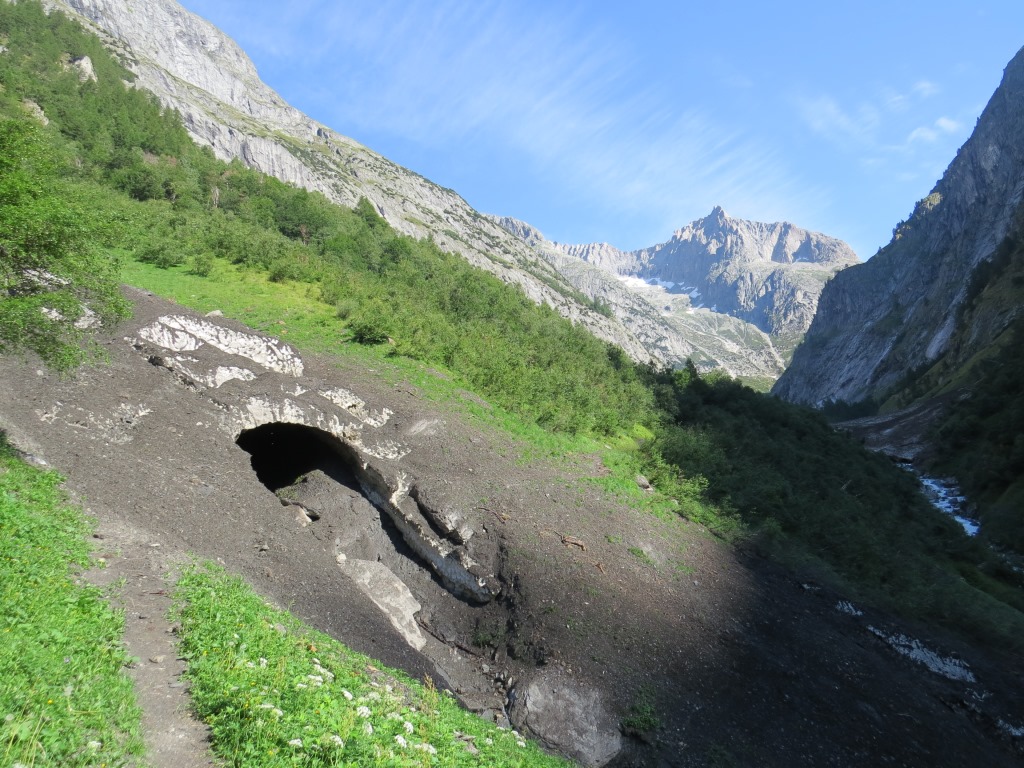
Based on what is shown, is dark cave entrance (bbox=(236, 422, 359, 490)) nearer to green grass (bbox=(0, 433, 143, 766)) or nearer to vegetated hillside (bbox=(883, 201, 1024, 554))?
green grass (bbox=(0, 433, 143, 766))

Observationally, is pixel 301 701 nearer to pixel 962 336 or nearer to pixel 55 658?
pixel 55 658

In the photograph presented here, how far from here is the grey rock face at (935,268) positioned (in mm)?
113113

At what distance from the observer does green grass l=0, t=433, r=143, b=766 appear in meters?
5.02

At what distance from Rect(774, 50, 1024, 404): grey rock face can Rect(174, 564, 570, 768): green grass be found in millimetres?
126400

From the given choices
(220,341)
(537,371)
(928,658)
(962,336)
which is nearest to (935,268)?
(962,336)

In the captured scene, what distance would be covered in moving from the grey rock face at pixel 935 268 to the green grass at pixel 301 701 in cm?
12640

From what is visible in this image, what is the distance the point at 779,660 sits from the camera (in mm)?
14406

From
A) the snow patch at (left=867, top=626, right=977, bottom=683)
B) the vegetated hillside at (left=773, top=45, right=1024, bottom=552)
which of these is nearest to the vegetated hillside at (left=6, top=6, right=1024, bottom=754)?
the snow patch at (left=867, top=626, right=977, bottom=683)

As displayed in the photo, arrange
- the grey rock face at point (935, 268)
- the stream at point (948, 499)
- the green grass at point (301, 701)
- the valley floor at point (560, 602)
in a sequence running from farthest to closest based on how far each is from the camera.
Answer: the grey rock face at point (935, 268), the stream at point (948, 499), the valley floor at point (560, 602), the green grass at point (301, 701)

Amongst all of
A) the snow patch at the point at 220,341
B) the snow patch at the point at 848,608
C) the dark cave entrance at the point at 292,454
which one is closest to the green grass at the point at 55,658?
the dark cave entrance at the point at 292,454

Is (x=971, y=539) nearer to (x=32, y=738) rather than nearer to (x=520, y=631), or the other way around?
(x=520, y=631)

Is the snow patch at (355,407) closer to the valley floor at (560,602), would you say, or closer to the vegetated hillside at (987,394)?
the valley floor at (560,602)

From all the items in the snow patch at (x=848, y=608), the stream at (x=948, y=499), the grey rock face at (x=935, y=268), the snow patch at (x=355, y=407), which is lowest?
the snow patch at (x=355, y=407)

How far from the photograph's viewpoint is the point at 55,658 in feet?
20.5
